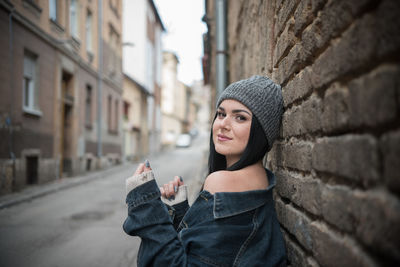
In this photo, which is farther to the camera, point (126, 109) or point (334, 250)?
point (126, 109)

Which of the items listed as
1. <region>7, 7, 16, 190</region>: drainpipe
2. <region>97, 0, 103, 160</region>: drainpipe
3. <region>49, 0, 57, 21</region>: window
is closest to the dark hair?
<region>7, 7, 16, 190</region>: drainpipe

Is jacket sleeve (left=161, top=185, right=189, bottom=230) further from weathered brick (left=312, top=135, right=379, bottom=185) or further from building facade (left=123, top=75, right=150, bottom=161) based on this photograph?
building facade (left=123, top=75, right=150, bottom=161)

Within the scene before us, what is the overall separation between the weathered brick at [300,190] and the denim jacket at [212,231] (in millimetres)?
137

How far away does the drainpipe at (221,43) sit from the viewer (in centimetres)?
673

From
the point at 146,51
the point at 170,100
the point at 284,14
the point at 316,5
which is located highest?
the point at 146,51

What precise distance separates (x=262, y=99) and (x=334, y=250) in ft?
2.94

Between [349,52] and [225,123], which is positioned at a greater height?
[349,52]

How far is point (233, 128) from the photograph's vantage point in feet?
6.00

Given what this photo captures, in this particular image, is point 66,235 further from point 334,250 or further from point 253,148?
point 334,250

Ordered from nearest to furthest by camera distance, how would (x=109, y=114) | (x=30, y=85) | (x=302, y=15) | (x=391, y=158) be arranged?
(x=391, y=158) → (x=302, y=15) → (x=30, y=85) → (x=109, y=114)

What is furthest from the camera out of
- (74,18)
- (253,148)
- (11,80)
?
(74,18)

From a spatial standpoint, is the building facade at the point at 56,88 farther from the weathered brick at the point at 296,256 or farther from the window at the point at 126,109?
the weathered brick at the point at 296,256

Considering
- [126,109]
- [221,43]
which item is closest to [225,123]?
[221,43]

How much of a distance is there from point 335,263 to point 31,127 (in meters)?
9.26
